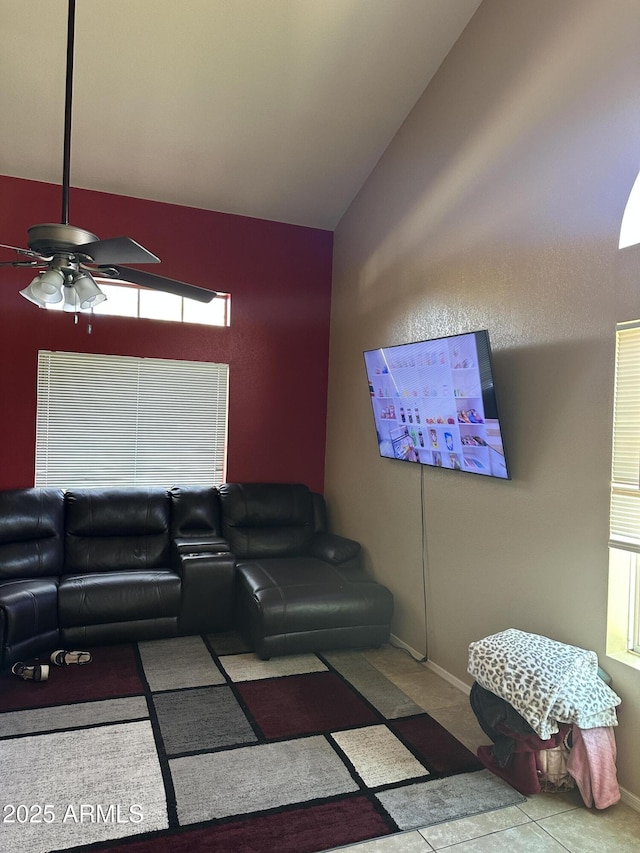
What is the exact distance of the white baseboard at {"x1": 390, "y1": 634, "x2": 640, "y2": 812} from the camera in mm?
2402

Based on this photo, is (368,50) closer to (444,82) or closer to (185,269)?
(444,82)

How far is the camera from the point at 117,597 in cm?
380

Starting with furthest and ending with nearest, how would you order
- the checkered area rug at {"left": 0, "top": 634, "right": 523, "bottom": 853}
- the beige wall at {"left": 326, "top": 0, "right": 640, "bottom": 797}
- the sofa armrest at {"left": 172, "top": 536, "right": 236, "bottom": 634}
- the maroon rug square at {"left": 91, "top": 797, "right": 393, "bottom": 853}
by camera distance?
the sofa armrest at {"left": 172, "top": 536, "right": 236, "bottom": 634}
the beige wall at {"left": 326, "top": 0, "right": 640, "bottom": 797}
the checkered area rug at {"left": 0, "top": 634, "right": 523, "bottom": 853}
the maroon rug square at {"left": 91, "top": 797, "right": 393, "bottom": 853}

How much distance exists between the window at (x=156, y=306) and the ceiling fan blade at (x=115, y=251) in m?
2.08

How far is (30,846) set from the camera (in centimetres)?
210

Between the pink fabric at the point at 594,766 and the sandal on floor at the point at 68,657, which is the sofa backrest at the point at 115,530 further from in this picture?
the pink fabric at the point at 594,766

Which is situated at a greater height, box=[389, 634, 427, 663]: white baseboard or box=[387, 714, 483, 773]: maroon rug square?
box=[389, 634, 427, 663]: white baseboard

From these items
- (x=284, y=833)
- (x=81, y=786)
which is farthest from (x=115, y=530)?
(x=284, y=833)

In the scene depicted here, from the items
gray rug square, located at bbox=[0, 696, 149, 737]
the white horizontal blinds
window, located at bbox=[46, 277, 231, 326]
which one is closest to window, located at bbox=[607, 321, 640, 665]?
the white horizontal blinds

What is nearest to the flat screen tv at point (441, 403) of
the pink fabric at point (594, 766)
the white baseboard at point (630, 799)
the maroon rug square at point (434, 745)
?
the pink fabric at point (594, 766)

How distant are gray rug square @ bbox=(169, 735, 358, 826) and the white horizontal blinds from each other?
5.13 feet

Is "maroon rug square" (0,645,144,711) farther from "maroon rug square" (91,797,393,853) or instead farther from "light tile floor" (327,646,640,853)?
"light tile floor" (327,646,640,853)

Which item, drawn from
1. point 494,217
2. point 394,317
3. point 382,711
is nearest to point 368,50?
point 494,217

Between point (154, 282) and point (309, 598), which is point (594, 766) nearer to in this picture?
point (309, 598)
